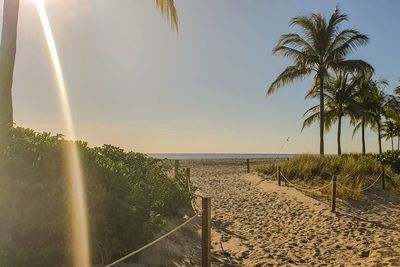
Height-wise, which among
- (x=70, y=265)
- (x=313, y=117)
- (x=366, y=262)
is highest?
(x=313, y=117)

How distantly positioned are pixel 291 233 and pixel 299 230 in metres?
0.40

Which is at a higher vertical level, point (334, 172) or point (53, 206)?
point (334, 172)

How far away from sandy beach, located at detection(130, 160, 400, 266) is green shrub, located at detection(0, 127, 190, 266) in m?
0.67

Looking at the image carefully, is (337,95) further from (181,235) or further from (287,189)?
(181,235)

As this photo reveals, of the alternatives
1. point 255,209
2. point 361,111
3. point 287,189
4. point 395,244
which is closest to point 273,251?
point 395,244

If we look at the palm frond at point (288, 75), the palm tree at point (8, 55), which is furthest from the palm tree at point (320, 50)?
the palm tree at point (8, 55)

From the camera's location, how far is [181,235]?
7.67m

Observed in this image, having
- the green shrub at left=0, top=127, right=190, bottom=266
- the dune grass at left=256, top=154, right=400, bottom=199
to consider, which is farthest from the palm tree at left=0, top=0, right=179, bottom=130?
the dune grass at left=256, top=154, right=400, bottom=199

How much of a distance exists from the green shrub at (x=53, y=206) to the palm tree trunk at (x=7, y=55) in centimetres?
108

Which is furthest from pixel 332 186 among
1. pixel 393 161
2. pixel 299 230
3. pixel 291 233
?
pixel 393 161

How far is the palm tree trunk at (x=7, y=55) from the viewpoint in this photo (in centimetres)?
666

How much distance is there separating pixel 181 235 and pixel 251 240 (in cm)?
178

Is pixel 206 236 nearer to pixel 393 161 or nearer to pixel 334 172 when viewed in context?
pixel 334 172

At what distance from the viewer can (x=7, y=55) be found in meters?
7.17
